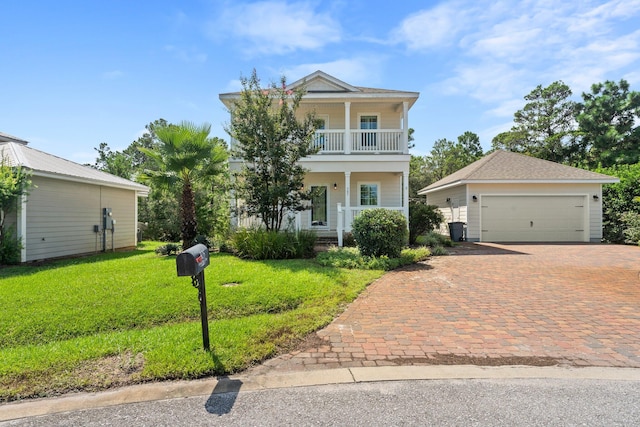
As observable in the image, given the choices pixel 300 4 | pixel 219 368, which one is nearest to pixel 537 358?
pixel 219 368

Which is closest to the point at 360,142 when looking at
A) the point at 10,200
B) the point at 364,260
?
the point at 364,260

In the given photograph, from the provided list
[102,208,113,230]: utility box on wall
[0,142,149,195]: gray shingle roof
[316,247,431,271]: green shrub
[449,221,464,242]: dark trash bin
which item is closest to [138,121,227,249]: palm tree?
[0,142,149,195]: gray shingle roof

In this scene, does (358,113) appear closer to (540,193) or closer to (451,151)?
(540,193)

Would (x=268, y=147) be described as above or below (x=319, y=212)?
above

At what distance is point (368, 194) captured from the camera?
50.0 feet

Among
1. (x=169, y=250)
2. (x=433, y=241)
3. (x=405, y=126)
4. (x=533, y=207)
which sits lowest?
(x=169, y=250)

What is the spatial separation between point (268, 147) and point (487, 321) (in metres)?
7.50

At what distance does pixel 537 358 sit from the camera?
354cm

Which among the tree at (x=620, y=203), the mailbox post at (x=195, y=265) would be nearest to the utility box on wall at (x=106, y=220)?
the mailbox post at (x=195, y=265)

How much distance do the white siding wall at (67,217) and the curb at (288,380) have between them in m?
9.02

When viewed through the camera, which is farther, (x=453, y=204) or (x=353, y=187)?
(x=453, y=204)

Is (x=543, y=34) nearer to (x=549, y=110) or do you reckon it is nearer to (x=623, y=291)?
(x=623, y=291)

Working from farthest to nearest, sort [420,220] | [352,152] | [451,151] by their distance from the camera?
[451,151], [420,220], [352,152]

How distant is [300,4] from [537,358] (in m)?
8.60
